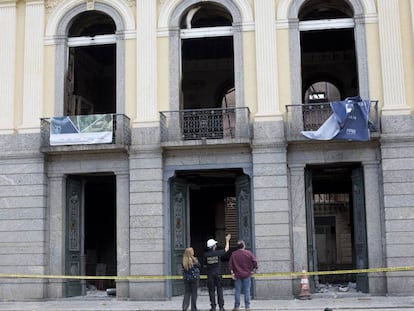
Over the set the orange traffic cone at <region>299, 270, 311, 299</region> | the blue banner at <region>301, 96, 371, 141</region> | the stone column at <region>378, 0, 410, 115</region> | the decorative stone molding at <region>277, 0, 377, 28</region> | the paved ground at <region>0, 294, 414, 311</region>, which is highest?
the decorative stone molding at <region>277, 0, 377, 28</region>

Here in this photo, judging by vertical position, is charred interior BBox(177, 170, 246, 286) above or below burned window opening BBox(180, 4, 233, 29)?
below

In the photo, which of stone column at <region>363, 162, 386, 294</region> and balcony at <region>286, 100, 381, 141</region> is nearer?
stone column at <region>363, 162, 386, 294</region>

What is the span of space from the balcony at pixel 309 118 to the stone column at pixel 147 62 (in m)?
4.03

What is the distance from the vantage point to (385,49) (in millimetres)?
18969

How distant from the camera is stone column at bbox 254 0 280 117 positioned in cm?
1922

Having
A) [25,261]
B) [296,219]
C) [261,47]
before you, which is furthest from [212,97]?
[25,261]

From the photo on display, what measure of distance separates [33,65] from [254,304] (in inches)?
400

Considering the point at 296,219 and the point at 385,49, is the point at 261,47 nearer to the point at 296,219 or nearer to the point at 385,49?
the point at 385,49

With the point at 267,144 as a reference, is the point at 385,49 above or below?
above

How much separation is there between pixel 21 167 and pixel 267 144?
24.9 ft

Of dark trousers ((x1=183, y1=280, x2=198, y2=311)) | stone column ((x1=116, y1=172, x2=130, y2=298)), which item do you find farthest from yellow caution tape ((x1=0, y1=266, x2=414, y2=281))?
dark trousers ((x1=183, y1=280, x2=198, y2=311))

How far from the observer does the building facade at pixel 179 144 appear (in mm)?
18672

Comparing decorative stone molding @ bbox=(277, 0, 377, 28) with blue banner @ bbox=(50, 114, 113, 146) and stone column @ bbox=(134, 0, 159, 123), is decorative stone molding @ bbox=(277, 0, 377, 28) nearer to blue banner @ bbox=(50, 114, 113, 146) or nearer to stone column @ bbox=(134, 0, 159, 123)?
stone column @ bbox=(134, 0, 159, 123)

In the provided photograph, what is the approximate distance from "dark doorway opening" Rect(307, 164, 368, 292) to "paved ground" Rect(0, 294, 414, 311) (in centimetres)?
130
